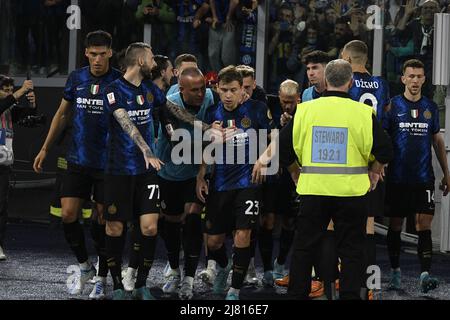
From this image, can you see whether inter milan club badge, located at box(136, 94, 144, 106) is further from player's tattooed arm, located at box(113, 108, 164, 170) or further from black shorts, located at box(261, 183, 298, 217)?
black shorts, located at box(261, 183, 298, 217)

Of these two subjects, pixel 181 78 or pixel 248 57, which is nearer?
pixel 181 78

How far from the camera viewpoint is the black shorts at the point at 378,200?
9.55m

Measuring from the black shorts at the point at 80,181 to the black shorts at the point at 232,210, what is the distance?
0.91 m

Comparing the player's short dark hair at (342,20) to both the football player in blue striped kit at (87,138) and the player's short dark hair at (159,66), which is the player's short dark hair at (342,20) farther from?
the football player in blue striped kit at (87,138)

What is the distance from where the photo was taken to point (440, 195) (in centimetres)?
1385

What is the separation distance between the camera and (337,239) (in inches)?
321

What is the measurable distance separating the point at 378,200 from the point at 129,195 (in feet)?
6.79

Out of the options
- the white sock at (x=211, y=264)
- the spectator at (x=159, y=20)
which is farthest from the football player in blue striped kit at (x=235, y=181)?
the spectator at (x=159, y=20)

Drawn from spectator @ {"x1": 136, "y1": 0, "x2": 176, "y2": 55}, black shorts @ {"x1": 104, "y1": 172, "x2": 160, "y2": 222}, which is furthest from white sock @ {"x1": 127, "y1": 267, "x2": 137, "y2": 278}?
spectator @ {"x1": 136, "y1": 0, "x2": 176, "y2": 55}

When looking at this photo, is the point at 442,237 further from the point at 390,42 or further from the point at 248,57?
the point at 248,57

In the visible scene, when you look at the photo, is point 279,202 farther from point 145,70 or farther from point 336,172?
point 336,172

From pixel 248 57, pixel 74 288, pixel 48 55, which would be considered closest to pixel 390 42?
pixel 248 57

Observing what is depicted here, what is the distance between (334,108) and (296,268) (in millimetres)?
1085

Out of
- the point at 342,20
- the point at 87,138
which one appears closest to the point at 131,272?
the point at 87,138
